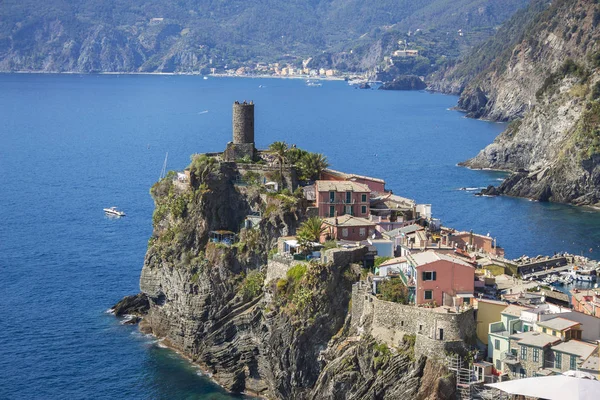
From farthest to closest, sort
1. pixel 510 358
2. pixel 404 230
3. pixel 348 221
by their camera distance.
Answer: pixel 404 230 < pixel 348 221 < pixel 510 358

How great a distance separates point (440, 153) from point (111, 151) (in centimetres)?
5141

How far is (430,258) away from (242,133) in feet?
79.3

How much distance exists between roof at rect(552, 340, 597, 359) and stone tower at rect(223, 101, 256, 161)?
3094cm

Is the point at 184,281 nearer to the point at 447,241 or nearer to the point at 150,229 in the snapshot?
the point at 447,241

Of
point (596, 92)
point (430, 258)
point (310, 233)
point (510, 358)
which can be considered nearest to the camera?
point (510, 358)

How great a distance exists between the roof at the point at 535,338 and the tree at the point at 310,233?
49.0 ft

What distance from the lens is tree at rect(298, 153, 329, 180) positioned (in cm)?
7019

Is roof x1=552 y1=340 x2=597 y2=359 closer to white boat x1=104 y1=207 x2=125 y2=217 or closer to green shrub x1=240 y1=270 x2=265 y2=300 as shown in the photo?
green shrub x1=240 y1=270 x2=265 y2=300

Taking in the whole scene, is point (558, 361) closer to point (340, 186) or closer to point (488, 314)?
point (488, 314)

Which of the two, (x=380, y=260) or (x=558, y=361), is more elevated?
(x=380, y=260)

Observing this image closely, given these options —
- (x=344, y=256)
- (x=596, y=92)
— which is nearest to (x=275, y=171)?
(x=344, y=256)

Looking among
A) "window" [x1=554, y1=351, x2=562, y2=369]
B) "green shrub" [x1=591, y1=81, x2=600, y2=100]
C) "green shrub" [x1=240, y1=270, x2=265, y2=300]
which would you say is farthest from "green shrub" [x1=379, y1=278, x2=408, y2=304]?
"green shrub" [x1=591, y1=81, x2=600, y2=100]

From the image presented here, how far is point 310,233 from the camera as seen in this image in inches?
2365

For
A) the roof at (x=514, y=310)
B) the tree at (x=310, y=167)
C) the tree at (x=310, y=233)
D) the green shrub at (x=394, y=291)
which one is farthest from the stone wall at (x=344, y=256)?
the tree at (x=310, y=167)
